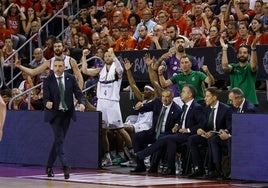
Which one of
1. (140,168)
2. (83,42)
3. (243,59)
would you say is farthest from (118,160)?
(83,42)

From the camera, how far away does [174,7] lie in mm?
20125

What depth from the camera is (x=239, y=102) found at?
1511cm

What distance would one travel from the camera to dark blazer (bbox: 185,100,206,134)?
1534cm

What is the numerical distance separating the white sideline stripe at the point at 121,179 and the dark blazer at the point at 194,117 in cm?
103

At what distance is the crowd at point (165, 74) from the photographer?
15.3 m

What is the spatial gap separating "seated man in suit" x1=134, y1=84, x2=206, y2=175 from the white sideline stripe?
22.6 inches

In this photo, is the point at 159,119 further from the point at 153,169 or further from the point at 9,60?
the point at 9,60

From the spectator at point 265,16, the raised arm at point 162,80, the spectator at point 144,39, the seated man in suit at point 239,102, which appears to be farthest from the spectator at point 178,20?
the seated man in suit at point 239,102

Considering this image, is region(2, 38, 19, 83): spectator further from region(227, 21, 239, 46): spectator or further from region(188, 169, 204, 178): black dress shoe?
region(188, 169, 204, 178): black dress shoe

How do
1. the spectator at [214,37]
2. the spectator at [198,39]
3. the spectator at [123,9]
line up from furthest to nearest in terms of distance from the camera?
1. the spectator at [123,9]
2. the spectator at [198,39]
3. the spectator at [214,37]

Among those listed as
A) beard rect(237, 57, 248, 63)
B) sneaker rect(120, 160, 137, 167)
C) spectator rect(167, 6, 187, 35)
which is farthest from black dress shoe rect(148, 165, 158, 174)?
spectator rect(167, 6, 187, 35)

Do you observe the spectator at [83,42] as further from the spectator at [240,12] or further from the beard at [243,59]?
the beard at [243,59]

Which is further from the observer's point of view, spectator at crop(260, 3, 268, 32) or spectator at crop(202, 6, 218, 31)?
spectator at crop(202, 6, 218, 31)

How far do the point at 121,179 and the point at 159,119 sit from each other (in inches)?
70.4
